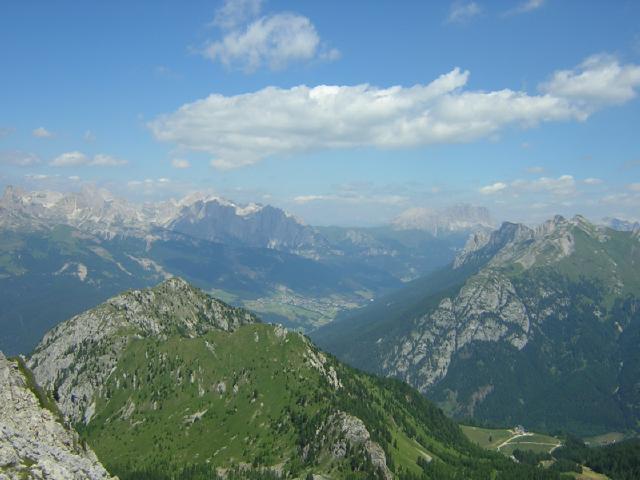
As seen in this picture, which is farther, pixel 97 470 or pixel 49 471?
pixel 97 470

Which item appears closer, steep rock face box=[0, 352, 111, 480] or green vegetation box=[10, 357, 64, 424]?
steep rock face box=[0, 352, 111, 480]

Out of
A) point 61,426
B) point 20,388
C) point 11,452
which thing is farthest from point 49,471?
point 20,388

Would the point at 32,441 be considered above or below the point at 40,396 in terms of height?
above

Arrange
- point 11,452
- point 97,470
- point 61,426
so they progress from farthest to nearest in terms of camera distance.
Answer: point 61,426 → point 97,470 → point 11,452

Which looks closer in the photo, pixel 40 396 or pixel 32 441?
pixel 32 441

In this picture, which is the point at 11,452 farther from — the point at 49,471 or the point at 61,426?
the point at 61,426

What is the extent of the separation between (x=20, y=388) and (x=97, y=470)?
49.1 meters

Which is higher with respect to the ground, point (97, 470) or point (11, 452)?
point (11, 452)

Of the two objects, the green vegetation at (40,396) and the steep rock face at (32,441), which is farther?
the green vegetation at (40,396)

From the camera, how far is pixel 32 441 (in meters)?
130

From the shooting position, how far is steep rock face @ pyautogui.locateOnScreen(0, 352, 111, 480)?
11288cm

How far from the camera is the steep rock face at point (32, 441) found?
11288cm

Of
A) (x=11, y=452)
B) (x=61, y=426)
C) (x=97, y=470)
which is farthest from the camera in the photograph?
(x=61, y=426)

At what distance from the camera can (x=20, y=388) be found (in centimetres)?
Result: 16300
